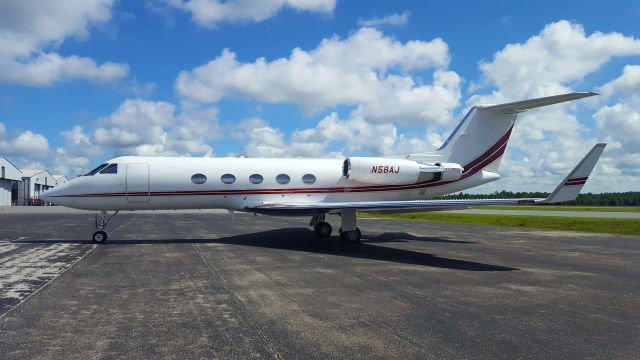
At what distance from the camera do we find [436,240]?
19.0m

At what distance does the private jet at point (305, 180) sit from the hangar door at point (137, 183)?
0.11 ft

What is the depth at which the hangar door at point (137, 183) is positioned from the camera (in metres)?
16.4

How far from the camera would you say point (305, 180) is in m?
17.6

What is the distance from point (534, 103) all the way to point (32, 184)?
344 ft

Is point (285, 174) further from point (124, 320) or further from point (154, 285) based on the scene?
point (124, 320)

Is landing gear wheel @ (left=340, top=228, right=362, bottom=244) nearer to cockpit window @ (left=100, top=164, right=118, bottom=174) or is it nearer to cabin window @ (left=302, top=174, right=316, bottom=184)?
cabin window @ (left=302, top=174, right=316, bottom=184)

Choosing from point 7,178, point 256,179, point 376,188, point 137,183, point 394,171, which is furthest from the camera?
point 7,178

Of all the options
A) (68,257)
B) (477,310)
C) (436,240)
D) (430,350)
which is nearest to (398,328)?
(430,350)

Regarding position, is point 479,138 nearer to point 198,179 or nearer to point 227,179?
point 227,179

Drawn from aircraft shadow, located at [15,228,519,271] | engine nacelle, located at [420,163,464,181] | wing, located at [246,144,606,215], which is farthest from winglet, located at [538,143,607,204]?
engine nacelle, located at [420,163,464,181]

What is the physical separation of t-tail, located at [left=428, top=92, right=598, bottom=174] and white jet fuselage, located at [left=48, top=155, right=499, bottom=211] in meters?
0.70

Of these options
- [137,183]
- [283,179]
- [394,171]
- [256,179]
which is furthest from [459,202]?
[137,183]

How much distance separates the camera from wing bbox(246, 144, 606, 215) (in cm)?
1162

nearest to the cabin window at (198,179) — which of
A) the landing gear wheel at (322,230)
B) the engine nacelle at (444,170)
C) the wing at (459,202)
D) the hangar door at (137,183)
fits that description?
the hangar door at (137,183)
